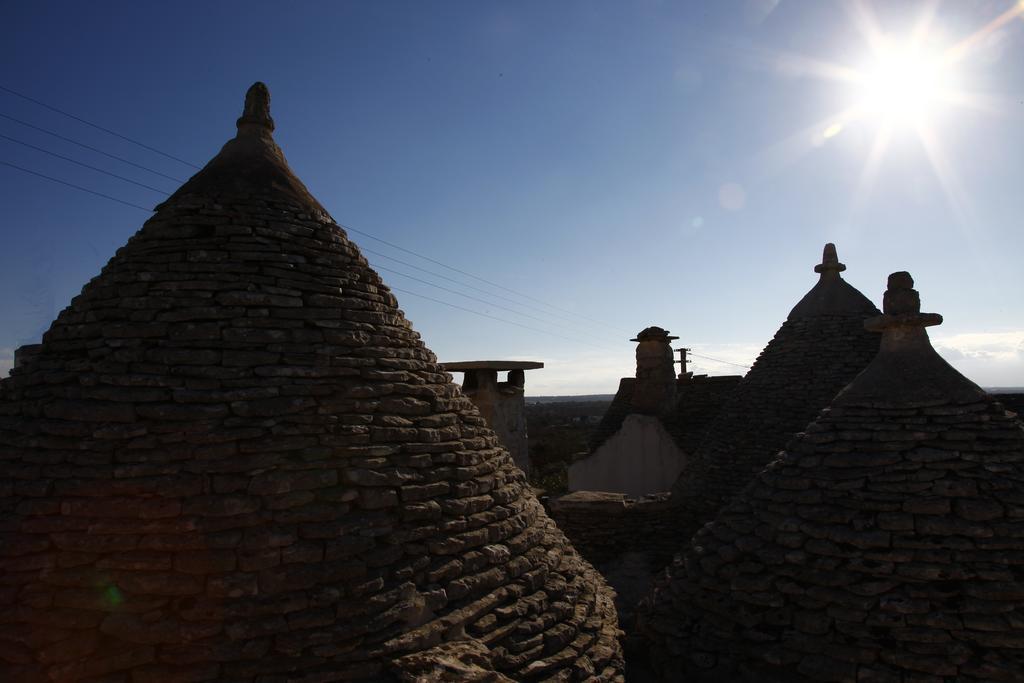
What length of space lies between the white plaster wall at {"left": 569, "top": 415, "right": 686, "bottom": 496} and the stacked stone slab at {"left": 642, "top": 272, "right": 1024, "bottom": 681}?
8.46 meters

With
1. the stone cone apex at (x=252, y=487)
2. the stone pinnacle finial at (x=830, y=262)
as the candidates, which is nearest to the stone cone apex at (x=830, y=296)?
the stone pinnacle finial at (x=830, y=262)

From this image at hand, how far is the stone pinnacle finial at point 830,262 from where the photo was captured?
10883mm

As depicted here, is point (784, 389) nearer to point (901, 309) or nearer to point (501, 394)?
point (901, 309)

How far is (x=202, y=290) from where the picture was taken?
445 centimetres

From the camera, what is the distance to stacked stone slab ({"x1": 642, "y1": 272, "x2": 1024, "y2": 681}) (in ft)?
16.5

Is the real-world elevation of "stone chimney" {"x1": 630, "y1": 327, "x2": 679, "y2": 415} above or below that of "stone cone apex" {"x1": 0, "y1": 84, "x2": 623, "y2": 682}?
above

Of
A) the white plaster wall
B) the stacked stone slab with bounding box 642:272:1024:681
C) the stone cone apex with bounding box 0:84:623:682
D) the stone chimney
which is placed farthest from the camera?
the stone chimney

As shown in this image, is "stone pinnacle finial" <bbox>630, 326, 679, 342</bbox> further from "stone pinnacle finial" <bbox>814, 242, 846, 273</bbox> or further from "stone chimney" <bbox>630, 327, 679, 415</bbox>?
"stone pinnacle finial" <bbox>814, 242, 846, 273</bbox>

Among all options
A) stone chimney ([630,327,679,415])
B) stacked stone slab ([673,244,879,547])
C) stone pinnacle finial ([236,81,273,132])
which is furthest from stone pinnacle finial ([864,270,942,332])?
stone chimney ([630,327,679,415])

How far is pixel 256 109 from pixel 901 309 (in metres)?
6.82

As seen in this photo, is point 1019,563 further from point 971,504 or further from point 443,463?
point 443,463

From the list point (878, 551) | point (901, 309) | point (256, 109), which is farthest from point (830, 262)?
point (256, 109)

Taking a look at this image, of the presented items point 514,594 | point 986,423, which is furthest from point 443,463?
point 986,423

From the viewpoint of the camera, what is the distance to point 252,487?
3916 millimetres
